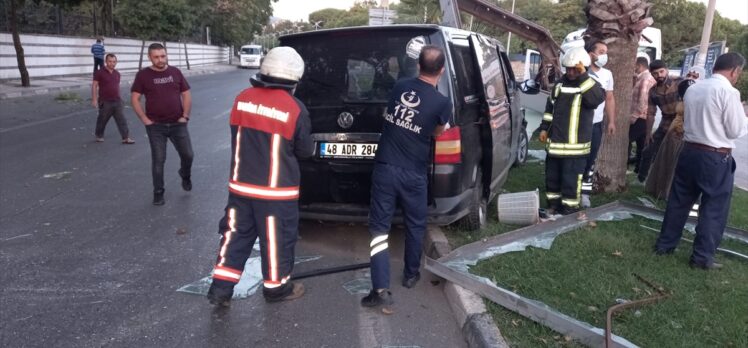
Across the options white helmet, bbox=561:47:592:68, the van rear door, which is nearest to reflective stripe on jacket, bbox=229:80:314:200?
the van rear door

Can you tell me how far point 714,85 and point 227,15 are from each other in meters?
55.1

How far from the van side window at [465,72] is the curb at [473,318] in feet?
5.29

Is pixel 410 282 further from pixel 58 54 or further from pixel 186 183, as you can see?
pixel 58 54

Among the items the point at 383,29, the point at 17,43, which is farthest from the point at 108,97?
the point at 17,43

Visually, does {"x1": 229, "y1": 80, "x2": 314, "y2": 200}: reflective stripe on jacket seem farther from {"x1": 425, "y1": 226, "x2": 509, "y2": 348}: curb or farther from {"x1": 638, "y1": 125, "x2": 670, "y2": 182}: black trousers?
{"x1": 638, "y1": 125, "x2": 670, "y2": 182}: black trousers

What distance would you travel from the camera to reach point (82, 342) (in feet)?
11.6

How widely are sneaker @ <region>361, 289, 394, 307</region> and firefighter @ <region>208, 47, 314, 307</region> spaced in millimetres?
629

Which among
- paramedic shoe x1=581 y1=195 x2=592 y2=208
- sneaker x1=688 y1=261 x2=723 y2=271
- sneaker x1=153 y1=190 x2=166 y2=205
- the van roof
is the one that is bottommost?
sneaker x1=153 y1=190 x2=166 y2=205

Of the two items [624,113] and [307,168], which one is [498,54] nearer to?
[624,113]

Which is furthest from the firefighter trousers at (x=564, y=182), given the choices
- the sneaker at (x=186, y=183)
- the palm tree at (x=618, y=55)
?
the sneaker at (x=186, y=183)

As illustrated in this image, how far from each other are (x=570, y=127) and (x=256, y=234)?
328 centimetres

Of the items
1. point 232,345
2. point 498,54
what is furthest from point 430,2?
point 232,345

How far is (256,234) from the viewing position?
4020mm

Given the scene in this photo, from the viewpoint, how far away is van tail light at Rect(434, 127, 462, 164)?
4629 millimetres
